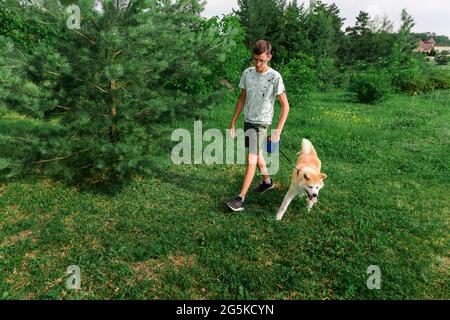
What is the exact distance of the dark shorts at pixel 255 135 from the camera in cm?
480

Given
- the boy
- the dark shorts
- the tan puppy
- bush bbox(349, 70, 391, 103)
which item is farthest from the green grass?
bush bbox(349, 70, 391, 103)

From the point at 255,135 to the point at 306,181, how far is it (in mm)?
1009

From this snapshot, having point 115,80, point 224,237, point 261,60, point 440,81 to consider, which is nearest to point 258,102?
point 261,60

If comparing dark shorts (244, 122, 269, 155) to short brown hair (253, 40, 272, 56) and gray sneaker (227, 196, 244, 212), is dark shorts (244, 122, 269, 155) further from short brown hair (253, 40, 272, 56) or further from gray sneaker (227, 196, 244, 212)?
short brown hair (253, 40, 272, 56)

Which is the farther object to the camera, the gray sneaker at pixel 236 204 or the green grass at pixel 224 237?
the gray sneaker at pixel 236 204

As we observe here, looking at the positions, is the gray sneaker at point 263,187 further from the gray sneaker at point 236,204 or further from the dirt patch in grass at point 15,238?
the dirt patch in grass at point 15,238

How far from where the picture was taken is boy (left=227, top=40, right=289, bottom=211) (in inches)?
177

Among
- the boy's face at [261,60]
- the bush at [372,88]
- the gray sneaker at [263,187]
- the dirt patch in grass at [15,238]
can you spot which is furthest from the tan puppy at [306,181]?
the bush at [372,88]

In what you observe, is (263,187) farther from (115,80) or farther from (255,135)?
(115,80)

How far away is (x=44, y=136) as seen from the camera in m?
5.18

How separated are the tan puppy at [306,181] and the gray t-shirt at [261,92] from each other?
84 centimetres

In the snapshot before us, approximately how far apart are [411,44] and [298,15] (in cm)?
1299

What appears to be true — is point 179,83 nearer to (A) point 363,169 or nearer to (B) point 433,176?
(A) point 363,169
